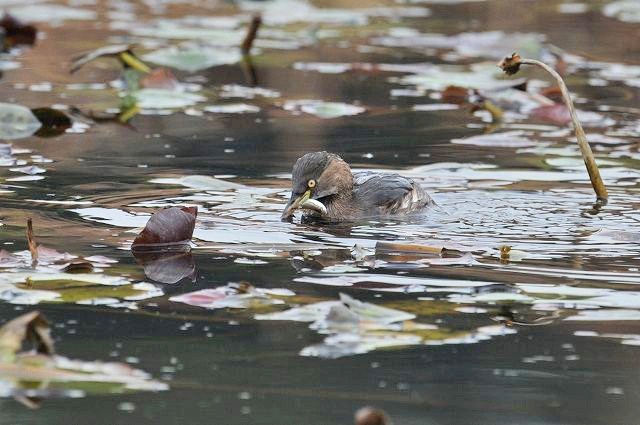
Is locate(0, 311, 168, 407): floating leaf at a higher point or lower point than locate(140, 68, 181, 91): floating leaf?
higher

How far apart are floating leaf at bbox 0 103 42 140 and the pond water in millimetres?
256

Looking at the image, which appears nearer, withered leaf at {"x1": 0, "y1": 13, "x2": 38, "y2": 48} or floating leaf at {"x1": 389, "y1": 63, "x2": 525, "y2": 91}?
floating leaf at {"x1": 389, "y1": 63, "x2": 525, "y2": 91}

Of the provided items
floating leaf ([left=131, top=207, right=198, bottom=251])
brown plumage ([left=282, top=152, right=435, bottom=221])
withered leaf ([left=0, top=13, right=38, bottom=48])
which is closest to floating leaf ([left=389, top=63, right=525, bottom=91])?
brown plumage ([left=282, top=152, right=435, bottom=221])

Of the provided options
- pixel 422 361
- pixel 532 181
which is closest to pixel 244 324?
pixel 422 361

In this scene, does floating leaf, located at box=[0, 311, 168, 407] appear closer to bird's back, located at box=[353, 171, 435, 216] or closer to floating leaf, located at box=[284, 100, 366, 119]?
bird's back, located at box=[353, 171, 435, 216]

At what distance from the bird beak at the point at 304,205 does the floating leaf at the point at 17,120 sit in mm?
3028

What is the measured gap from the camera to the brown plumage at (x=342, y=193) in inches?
305

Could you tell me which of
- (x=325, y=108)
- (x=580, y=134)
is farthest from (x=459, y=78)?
(x=580, y=134)

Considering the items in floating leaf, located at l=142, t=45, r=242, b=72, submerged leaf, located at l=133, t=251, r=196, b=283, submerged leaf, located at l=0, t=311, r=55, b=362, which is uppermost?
submerged leaf, located at l=0, t=311, r=55, b=362

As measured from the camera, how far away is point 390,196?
307 inches

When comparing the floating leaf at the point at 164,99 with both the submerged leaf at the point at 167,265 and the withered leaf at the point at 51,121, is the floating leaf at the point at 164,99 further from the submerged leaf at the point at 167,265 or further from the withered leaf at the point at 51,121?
the submerged leaf at the point at 167,265

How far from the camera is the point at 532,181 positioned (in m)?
8.52

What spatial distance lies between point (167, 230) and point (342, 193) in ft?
5.48

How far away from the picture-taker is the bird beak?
296 inches
